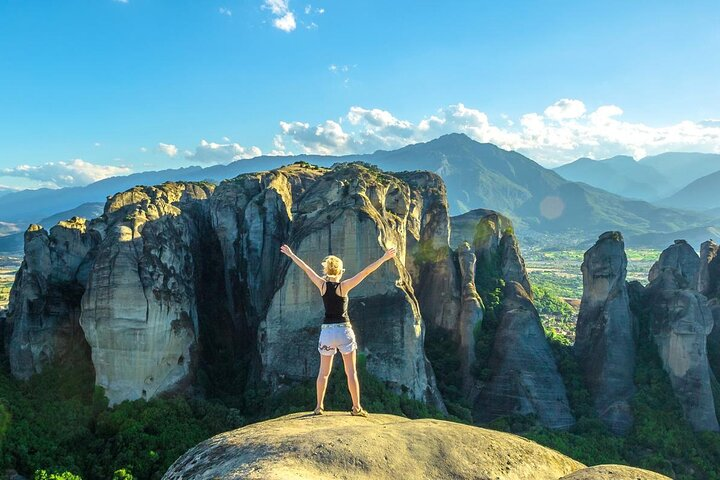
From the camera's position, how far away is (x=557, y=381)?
36.0 meters

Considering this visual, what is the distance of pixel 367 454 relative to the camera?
7.70m

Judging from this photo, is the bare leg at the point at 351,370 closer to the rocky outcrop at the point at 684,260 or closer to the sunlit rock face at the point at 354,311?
the sunlit rock face at the point at 354,311

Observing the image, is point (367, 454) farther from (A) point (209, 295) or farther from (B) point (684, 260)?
(B) point (684, 260)

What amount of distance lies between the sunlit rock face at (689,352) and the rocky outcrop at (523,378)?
8162 millimetres

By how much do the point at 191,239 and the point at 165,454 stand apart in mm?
16849

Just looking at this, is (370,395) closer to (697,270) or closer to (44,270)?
(44,270)

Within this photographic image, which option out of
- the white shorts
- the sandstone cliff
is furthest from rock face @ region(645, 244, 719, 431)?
the white shorts

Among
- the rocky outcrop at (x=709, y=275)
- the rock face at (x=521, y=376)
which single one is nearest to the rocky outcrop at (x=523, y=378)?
the rock face at (x=521, y=376)

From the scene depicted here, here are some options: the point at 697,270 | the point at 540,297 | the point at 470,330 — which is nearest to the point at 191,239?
the point at 470,330

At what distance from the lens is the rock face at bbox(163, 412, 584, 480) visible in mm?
7293

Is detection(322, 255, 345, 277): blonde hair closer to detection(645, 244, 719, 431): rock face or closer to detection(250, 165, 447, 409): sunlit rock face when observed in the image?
detection(250, 165, 447, 409): sunlit rock face

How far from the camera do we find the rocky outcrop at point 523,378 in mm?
34125

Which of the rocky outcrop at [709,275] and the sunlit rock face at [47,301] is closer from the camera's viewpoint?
the sunlit rock face at [47,301]

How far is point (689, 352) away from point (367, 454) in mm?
36598
